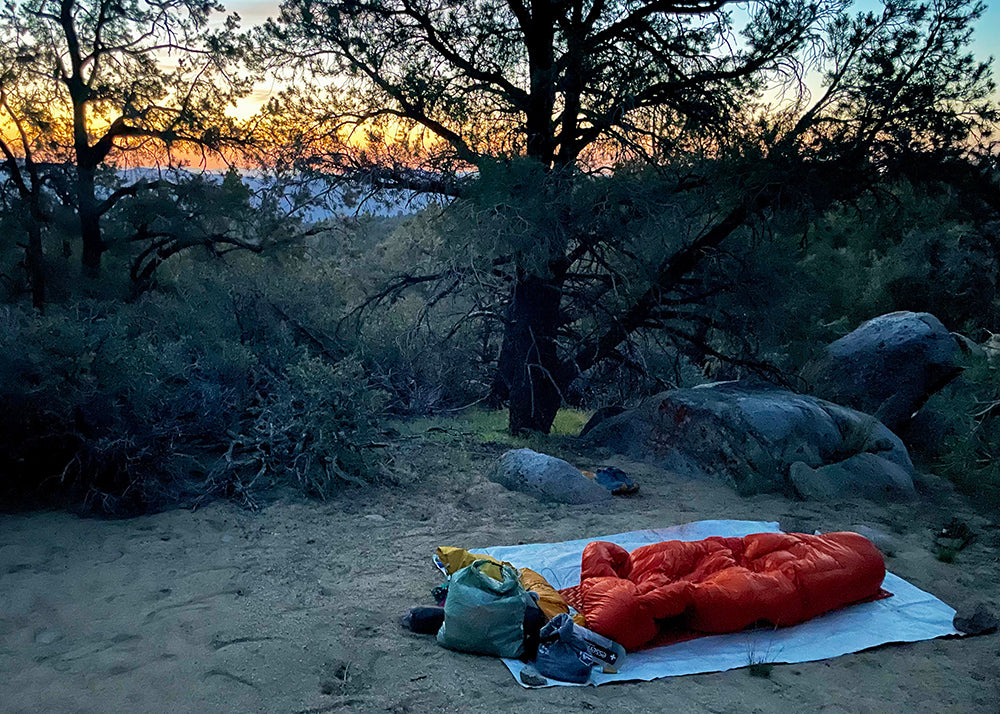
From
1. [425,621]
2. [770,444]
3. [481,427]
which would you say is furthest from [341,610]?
[481,427]

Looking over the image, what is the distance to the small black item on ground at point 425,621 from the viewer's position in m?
3.73

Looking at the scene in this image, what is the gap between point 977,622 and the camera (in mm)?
3848

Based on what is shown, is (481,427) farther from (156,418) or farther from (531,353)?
(156,418)

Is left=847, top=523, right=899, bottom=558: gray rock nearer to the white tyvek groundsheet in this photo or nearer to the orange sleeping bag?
the white tyvek groundsheet

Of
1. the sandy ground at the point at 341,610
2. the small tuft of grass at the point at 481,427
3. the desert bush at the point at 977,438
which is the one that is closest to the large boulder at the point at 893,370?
the desert bush at the point at 977,438

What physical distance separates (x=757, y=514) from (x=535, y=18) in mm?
5423

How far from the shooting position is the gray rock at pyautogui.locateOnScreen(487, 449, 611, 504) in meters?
5.96

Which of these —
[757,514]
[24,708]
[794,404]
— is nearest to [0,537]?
[24,708]

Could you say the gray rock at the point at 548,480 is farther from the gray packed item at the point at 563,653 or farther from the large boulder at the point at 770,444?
the gray packed item at the point at 563,653

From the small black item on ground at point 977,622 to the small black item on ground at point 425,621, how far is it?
8.95 feet

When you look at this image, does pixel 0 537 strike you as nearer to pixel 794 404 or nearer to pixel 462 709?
pixel 462 709

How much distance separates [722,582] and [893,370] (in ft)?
20.0

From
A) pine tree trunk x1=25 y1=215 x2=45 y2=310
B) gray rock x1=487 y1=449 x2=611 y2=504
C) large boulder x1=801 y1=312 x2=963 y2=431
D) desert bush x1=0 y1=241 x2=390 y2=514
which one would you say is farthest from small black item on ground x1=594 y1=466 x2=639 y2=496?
pine tree trunk x1=25 y1=215 x2=45 y2=310

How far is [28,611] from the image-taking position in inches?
155
